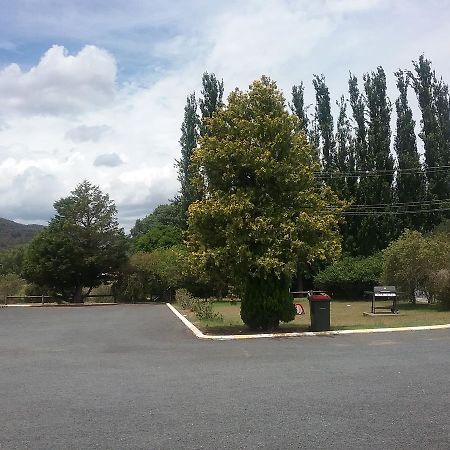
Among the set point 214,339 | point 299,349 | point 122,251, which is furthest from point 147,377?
point 122,251

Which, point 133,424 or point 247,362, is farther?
point 247,362

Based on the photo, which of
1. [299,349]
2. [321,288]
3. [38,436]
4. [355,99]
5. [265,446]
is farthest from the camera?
[355,99]

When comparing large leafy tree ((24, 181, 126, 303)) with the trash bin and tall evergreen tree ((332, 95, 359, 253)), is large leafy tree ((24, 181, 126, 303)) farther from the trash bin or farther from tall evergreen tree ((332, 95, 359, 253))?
the trash bin

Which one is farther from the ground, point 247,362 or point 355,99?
point 355,99

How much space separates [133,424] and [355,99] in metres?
44.0

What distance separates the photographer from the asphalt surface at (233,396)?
5.26 m

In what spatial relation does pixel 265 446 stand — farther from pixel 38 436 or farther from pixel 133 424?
pixel 38 436

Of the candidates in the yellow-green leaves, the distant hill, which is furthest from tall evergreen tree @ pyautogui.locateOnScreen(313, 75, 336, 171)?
the distant hill

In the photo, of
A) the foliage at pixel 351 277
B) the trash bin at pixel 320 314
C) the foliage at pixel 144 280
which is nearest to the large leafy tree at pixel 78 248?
the foliage at pixel 144 280

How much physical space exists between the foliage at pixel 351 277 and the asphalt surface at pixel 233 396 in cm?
2781

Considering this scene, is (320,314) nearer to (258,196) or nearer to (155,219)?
(258,196)

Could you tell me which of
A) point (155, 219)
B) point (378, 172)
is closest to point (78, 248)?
point (378, 172)

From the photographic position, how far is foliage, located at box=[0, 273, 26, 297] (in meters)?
44.1

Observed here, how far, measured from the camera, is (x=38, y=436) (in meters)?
5.45
